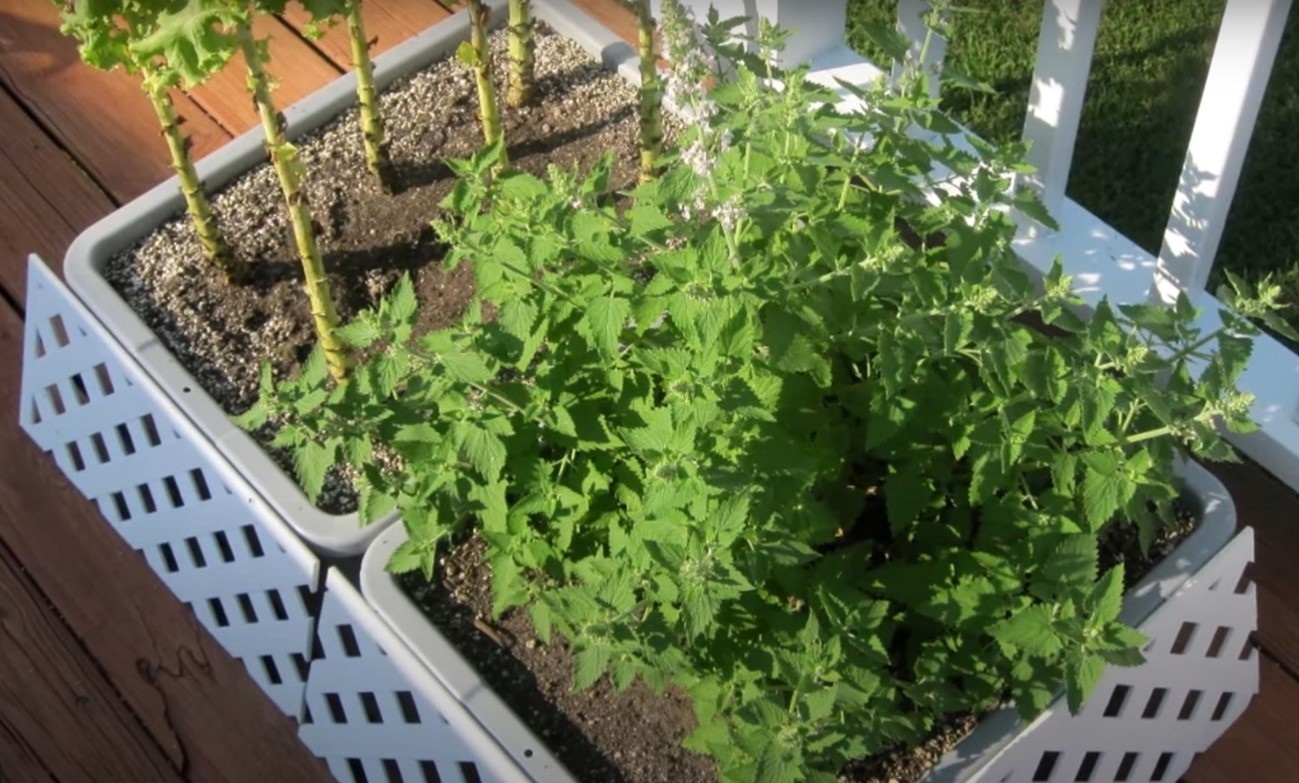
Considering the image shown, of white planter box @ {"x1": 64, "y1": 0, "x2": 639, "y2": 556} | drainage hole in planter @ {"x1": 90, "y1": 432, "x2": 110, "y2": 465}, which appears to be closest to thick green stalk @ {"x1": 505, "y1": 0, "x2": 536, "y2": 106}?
white planter box @ {"x1": 64, "y1": 0, "x2": 639, "y2": 556}

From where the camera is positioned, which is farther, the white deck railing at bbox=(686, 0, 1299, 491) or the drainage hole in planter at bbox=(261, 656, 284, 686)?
the drainage hole in planter at bbox=(261, 656, 284, 686)

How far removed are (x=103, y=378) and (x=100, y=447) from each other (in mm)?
118

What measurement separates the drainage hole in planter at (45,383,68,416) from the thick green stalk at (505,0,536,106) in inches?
31.0

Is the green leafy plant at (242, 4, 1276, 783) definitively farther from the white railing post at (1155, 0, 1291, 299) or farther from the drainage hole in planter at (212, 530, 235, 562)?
the drainage hole in planter at (212, 530, 235, 562)

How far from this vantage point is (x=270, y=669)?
7.40ft

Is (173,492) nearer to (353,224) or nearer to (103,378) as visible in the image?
(103,378)

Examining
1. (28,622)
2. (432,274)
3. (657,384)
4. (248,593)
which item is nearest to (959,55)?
(432,274)

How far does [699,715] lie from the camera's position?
1.75 metres

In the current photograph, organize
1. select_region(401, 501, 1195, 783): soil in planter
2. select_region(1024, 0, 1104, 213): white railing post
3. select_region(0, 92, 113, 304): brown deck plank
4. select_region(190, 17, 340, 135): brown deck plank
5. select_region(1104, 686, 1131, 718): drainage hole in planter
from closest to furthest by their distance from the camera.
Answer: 1. select_region(401, 501, 1195, 783): soil in planter
2. select_region(1104, 686, 1131, 718): drainage hole in planter
3. select_region(1024, 0, 1104, 213): white railing post
4. select_region(0, 92, 113, 304): brown deck plank
5. select_region(190, 17, 340, 135): brown deck plank

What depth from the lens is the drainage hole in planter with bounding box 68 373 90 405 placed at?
7.73 ft

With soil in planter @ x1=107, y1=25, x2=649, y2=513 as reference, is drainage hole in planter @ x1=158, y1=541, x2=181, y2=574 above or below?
below

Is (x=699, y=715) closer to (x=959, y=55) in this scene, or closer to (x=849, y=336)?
(x=849, y=336)

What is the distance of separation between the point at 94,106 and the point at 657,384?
4.73 feet

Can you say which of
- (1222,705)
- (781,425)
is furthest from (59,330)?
(1222,705)
